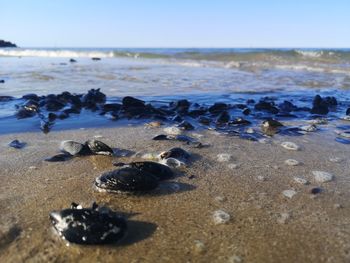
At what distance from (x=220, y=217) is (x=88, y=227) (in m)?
1.10

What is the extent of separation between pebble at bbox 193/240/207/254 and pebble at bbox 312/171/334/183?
1.90m

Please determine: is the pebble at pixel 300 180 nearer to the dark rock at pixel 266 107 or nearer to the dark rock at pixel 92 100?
the dark rock at pixel 266 107

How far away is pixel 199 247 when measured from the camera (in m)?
2.80

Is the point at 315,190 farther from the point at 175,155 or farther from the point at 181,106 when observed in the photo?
the point at 181,106

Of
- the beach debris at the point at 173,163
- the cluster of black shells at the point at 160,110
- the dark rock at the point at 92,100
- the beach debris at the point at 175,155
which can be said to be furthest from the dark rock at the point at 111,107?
the beach debris at the point at 173,163

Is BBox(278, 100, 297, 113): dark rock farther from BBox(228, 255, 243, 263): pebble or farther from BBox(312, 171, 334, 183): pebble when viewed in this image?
BBox(228, 255, 243, 263): pebble

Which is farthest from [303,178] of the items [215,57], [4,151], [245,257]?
[215,57]

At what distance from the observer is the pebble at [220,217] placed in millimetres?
3194

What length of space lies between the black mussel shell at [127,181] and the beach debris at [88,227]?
2.16 ft

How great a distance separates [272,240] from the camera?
2930 millimetres

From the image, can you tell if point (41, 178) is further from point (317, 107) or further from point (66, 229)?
point (317, 107)

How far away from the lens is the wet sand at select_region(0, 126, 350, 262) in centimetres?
274

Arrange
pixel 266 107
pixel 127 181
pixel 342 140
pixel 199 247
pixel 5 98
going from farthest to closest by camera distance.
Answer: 1. pixel 5 98
2. pixel 266 107
3. pixel 342 140
4. pixel 127 181
5. pixel 199 247

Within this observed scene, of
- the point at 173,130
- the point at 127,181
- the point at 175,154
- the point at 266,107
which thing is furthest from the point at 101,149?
the point at 266,107
